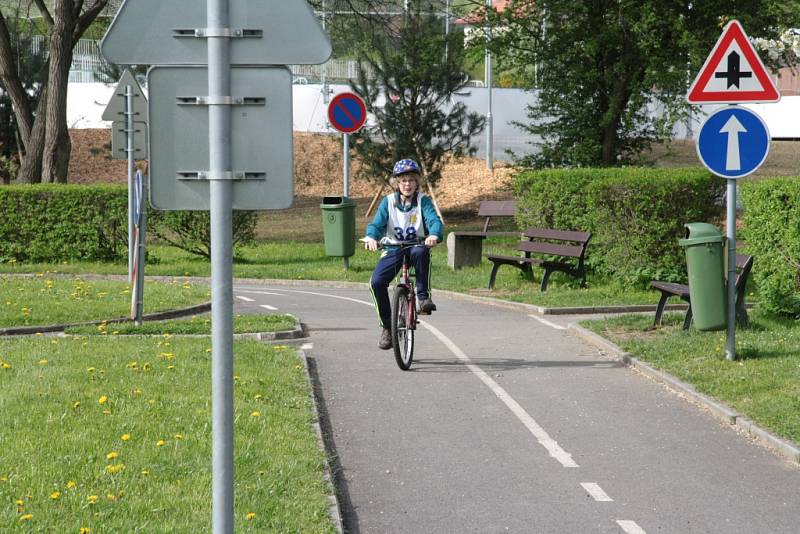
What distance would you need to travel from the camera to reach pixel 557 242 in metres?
18.8

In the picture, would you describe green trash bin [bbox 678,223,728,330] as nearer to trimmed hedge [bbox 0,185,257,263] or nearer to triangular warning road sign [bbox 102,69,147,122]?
triangular warning road sign [bbox 102,69,147,122]

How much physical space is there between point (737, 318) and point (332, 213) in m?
10.4

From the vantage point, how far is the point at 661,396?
983cm

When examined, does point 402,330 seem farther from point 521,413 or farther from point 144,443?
point 144,443

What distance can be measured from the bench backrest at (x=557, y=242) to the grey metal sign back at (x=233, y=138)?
43.8 feet

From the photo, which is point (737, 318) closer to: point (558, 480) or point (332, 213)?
point (558, 480)

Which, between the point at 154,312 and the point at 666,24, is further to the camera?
the point at 666,24

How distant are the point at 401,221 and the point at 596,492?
4.78 metres

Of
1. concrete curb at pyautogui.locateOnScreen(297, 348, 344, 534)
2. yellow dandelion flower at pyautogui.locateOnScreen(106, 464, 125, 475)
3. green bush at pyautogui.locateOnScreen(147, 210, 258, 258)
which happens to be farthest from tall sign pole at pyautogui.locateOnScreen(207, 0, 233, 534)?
green bush at pyautogui.locateOnScreen(147, 210, 258, 258)

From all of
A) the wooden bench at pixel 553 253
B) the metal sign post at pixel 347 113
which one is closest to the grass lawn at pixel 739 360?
the wooden bench at pixel 553 253

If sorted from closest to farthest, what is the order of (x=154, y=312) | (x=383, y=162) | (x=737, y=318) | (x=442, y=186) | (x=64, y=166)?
(x=737, y=318) < (x=154, y=312) < (x=64, y=166) < (x=383, y=162) < (x=442, y=186)

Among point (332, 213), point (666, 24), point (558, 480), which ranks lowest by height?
point (558, 480)

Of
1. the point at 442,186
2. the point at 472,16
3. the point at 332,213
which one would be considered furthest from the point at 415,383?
the point at 442,186

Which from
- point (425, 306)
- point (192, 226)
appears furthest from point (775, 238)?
point (192, 226)
